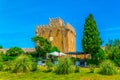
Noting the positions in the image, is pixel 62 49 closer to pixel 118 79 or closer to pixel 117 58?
pixel 117 58

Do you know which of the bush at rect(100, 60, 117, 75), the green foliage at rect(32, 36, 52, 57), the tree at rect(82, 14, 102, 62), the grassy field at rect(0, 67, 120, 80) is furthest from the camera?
the green foliage at rect(32, 36, 52, 57)

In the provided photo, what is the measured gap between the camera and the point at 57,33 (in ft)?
216

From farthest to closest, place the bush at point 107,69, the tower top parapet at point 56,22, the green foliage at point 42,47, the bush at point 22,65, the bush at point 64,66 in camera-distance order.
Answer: the tower top parapet at point 56,22 → the green foliage at point 42,47 → the bush at point 22,65 → the bush at point 64,66 → the bush at point 107,69

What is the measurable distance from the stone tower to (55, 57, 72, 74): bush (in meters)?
31.7

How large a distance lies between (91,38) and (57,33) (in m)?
15.2

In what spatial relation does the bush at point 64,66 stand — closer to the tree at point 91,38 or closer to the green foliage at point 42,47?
the tree at point 91,38

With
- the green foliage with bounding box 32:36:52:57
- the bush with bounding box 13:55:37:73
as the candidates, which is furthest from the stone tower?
the bush with bounding box 13:55:37:73

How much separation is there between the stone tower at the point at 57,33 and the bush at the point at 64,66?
3166 cm

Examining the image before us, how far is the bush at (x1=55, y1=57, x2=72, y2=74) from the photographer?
32.9 metres

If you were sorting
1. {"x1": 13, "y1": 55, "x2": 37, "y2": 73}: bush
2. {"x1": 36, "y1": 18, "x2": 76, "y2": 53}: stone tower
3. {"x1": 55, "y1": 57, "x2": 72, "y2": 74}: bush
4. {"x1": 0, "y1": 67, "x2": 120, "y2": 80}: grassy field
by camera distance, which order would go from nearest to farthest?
1. {"x1": 0, "y1": 67, "x2": 120, "y2": 80}: grassy field
2. {"x1": 55, "y1": 57, "x2": 72, "y2": 74}: bush
3. {"x1": 13, "y1": 55, "x2": 37, "y2": 73}: bush
4. {"x1": 36, "y1": 18, "x2": 76, "y2": 53}: stone tower

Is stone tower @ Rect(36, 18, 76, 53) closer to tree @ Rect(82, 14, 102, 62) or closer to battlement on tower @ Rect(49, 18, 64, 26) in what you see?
battlement on tower @ Rect(49, 18, 64, 26)

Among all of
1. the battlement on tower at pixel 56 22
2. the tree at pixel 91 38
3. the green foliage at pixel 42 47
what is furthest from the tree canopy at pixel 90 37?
the battlement on tower at pixel 56 22

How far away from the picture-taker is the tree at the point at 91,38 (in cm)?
5103

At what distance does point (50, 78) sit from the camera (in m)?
30.8
